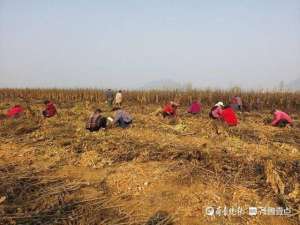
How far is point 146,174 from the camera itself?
6441 millimetres

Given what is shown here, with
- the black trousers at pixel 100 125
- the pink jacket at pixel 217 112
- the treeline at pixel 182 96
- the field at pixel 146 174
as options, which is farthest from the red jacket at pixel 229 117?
the treeline at pixel 182 96

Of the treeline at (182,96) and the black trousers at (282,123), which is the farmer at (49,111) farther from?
the treeline at (182,96)

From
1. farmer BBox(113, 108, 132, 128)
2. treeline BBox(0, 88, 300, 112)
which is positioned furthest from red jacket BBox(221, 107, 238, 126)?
treeline BBox(0, 88, 300, 112)

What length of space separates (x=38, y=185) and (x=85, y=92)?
73.8 ft

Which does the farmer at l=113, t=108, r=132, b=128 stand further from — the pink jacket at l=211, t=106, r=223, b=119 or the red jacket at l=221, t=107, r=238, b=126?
the pink jacket at l=211, t=106, r=223, b=119

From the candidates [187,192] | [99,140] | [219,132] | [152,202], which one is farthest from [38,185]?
[219,132]

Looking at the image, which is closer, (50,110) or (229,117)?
(229,117)

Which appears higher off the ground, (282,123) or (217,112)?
(217,112)

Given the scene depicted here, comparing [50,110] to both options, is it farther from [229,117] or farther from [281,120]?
[281,120]

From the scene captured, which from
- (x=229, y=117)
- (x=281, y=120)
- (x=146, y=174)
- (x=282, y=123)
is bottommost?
(x=146, y=174)

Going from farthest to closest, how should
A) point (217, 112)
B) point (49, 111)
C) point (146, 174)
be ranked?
1. point (49, 111)
2. point (217, 112)
3. point (146, 174)

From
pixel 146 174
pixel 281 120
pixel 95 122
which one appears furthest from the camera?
pixel 281 120

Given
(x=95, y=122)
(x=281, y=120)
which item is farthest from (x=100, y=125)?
(x=281, y=120)

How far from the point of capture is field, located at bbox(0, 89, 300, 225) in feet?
16.1
